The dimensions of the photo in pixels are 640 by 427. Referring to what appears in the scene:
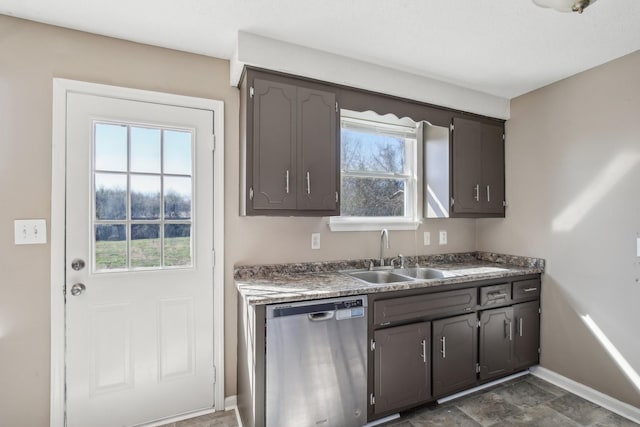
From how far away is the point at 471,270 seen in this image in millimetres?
2578

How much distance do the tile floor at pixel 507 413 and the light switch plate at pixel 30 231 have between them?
142cm

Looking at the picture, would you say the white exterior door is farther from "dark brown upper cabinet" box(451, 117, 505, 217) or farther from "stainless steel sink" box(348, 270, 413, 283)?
"dark brown upper cabinet" box(451, 117, 505, 217)

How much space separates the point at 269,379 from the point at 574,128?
2.92 m

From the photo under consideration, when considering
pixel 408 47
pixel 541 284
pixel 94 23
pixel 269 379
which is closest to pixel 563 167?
pixel 541 284

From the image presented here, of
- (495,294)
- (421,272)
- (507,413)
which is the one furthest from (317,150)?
(507,413)

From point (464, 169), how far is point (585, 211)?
0.94 metres

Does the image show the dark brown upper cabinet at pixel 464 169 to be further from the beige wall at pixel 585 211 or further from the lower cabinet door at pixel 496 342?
the lower cabinet door at pixel 496 342

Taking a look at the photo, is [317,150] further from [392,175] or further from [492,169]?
[492,169]

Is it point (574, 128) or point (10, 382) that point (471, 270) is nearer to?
point (574, 128)

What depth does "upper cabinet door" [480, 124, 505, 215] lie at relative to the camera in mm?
2936

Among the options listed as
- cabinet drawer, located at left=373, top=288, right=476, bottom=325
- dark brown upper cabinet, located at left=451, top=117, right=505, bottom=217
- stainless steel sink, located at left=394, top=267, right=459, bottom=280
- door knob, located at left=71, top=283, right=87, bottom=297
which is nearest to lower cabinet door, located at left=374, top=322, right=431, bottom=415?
cabinet drawer, located at left=373, top=288, right=476, bottom=325

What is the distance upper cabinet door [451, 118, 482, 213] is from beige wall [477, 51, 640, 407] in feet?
1.28

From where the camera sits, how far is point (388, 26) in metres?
1.90

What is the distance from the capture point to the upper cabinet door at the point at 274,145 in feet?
6.70
